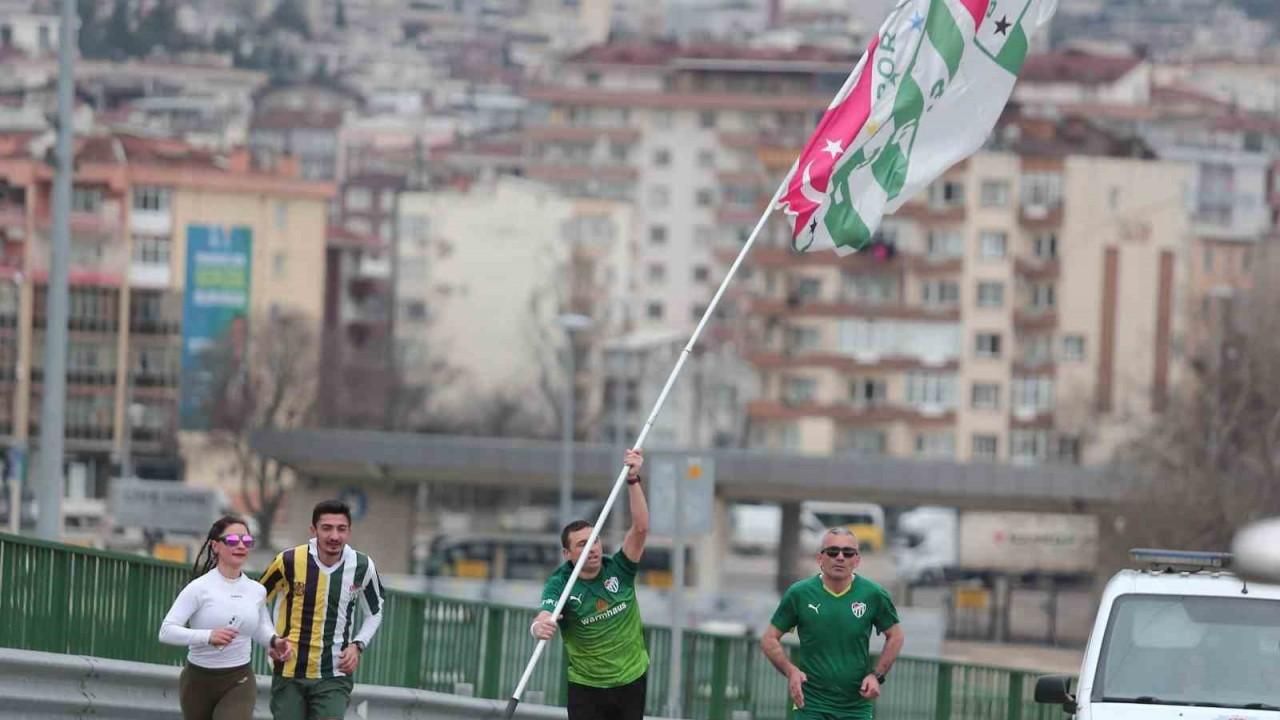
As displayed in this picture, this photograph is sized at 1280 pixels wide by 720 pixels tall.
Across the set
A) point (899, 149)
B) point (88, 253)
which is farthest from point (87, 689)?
point (88, 253)

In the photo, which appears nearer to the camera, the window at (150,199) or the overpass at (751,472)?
the overpass at (751,472)

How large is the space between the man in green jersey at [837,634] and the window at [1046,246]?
406 ft

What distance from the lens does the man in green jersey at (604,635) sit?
14.3 m

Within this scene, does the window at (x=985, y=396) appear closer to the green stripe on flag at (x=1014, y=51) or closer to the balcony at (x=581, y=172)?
the balcony at (x=581, y=172)

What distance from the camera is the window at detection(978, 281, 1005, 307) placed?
456ft

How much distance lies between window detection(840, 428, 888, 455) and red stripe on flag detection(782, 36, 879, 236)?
118m

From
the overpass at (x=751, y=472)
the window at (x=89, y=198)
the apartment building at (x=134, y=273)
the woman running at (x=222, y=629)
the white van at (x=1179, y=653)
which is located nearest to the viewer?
the woman running at (x=222, y=629)

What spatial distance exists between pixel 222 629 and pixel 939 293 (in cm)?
12660

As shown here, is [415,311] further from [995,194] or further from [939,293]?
[995,194]

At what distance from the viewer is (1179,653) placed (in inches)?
570

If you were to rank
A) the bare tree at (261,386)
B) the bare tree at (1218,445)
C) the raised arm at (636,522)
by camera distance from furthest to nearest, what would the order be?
the bare tree at (261,386) → the bare tree at (1218,445) → the raised arm at (636,522)

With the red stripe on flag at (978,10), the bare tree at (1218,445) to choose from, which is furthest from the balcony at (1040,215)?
the red stripe on flag at (978,10)

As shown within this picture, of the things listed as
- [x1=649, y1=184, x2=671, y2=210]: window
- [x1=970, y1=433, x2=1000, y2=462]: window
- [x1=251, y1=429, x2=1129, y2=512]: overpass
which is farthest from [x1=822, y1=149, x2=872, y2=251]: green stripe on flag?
[x1=649, y1=184, x2=671, y2=210]: window

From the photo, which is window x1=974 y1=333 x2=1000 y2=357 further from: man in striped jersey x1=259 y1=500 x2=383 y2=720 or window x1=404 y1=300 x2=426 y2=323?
man in striped jersey x1=259 y1=500 x2=383 y2=720
